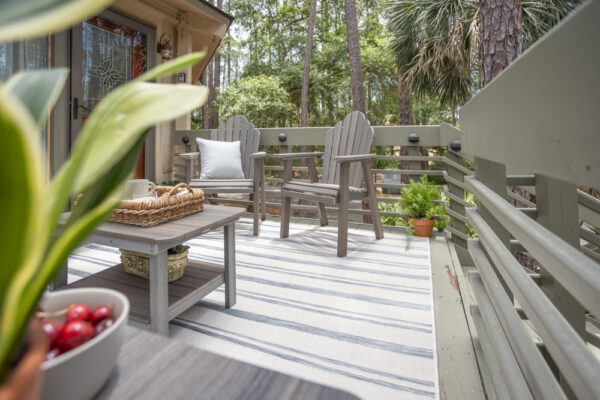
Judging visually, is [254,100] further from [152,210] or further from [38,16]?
[38,16]

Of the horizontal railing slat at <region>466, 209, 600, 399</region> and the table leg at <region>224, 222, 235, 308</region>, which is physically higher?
the horizontal railing slat at <region>466, 209, 600, 399</region>

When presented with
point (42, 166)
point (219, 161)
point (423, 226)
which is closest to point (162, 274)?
point (42, 166)

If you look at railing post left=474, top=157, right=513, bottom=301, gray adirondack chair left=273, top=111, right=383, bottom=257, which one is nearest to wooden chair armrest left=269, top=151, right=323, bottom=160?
gray adirondack chair left=273, top=111, right=383, bottom=257

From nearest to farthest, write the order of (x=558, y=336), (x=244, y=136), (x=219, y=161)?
1. (x=558, y=336)
2. (x=219, y=161)
3. (x=244, y=136)

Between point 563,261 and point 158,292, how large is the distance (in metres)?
1.17

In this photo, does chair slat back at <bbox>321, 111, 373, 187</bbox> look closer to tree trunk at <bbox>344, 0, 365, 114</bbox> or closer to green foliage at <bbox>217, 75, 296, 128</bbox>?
tree trunk at <bbox>344, 0, 365, 114</bbox>

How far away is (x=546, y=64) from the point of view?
36 cm

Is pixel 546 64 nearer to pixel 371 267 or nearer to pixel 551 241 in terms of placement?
pixel 551 241

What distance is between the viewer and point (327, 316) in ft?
5.20

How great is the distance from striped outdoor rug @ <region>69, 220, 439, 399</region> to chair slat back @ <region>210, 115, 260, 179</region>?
103 centimetres

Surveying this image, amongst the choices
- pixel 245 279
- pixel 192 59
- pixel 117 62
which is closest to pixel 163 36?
pixel 117 62

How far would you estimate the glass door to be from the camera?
120 inches

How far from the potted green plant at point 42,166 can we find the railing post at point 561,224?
93 cm

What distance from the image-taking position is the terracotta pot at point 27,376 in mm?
208
